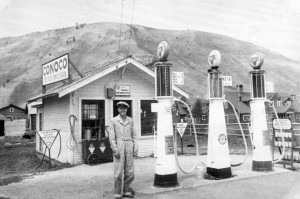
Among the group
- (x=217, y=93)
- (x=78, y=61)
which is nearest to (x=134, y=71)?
(x=217, y=93)

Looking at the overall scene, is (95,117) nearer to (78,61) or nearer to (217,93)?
(217,93)

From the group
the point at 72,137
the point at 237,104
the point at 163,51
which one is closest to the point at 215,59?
the point at 163,51

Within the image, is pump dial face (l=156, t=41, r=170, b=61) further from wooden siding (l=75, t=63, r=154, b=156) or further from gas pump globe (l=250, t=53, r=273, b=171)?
wooden siding (l=75, t=63, r=154, b=156)

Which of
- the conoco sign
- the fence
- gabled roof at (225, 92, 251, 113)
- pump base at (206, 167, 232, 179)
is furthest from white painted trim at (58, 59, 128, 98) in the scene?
gabled roof at (225, 92, 251, 113)

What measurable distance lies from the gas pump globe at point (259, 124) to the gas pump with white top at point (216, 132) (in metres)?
1.30

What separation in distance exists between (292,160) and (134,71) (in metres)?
6.97

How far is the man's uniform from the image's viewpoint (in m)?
7.14

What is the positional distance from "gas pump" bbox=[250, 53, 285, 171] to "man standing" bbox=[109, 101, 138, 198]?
421cm

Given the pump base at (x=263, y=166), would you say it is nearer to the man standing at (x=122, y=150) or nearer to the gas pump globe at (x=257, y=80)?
the gas pump globe at (x=257, y=80)

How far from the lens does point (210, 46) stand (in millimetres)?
182250

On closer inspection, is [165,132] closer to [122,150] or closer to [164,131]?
[164,131]

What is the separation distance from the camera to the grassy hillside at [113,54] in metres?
128

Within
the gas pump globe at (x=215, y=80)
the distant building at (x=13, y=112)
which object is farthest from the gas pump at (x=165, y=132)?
the distant building at (x=13, y=112)

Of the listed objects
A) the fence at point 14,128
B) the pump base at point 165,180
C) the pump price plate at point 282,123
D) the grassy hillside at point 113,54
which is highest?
the grassy hillside at point 113,54
